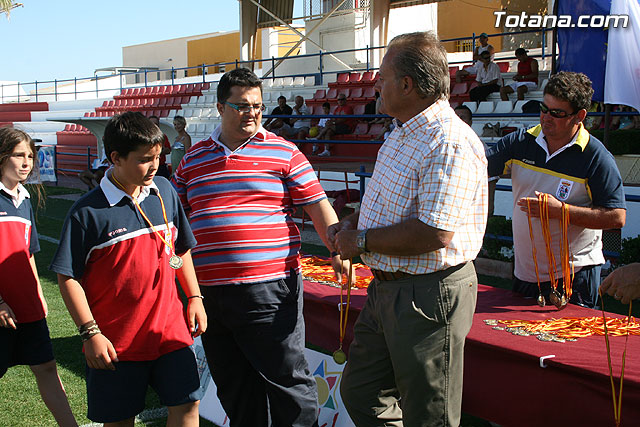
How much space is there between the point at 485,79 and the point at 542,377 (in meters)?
11.4

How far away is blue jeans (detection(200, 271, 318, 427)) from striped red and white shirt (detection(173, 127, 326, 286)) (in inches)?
2.9

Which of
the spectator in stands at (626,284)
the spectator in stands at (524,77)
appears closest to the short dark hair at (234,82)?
the spectator in stands at (626,284)

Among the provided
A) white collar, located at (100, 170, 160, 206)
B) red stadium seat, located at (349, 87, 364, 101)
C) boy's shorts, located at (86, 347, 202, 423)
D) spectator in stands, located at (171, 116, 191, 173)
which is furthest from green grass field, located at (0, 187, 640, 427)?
red stadium seat, located at (349, 87, 364, 101)

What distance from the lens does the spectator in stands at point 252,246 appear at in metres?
2.84

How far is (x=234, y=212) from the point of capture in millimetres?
2834

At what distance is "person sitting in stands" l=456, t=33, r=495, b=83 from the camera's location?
13.4m

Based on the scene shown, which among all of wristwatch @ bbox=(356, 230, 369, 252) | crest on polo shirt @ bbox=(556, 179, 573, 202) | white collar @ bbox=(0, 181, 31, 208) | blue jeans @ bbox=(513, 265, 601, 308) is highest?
crest on polo shirt @ bbox=(556, 179, 573, 202)

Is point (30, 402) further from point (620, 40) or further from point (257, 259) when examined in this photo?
point (620, 40)

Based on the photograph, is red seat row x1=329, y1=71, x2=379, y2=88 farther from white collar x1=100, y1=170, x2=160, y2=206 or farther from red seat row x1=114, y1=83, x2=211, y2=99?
white collar x1=100, y1=170, x2=160, y2=206

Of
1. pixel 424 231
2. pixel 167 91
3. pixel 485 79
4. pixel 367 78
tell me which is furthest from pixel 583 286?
pixel 167 91

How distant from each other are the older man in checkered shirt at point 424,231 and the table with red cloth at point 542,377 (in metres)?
0.39

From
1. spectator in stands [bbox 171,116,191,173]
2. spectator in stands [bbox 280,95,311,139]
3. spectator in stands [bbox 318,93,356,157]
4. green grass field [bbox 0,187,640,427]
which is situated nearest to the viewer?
green grass field [bbox 0,187,640,427]

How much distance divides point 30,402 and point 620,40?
4.58 m

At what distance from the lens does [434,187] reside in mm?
2119
